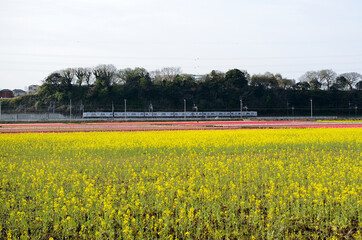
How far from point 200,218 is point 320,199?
9.67 ft

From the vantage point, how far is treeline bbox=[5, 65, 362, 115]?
94.6 metres

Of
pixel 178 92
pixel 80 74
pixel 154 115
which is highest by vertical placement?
pixel 80 74

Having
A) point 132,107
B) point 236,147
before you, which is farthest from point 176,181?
point 132,107

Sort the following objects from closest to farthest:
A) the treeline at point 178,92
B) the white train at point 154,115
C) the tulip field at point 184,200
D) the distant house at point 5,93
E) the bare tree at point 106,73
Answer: the tulip field at point 184,200 → the white train at point 154,115 → the treeline at point 178,92 → the bare tree at point 106,73 → the distant house at point 5,93

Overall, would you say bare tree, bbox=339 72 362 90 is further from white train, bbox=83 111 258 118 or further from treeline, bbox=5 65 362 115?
white train, bbox=83 111 258 118

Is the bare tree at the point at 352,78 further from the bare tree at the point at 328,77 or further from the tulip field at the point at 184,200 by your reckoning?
the tulip field at the point at 184,200

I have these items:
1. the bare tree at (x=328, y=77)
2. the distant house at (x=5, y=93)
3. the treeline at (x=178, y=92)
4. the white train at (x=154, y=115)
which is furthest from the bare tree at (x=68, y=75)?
the bare tree at (x=328, y=77)

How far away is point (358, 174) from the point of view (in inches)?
424

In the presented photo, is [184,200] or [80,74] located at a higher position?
[80,74]

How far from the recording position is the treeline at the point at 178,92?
94625 mm

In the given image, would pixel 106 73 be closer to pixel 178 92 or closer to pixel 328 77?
pixel 178 92

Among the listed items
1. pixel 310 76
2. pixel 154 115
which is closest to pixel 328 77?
pixel 310 76

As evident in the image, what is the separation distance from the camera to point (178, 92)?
10006cm

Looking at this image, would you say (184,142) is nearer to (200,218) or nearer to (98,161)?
(98,161)
